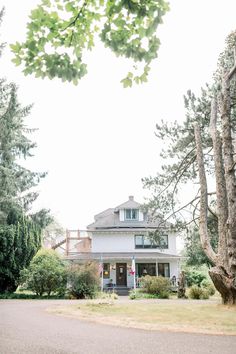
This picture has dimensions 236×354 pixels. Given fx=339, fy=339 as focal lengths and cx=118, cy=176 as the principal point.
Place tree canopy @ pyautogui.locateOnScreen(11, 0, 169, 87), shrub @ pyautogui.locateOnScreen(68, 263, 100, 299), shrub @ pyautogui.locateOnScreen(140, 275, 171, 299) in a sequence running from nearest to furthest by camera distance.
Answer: tree canopy @ pyautogui.locateOnScreen(11, 0, 169, 87), shrub @ pyautogui.locateOnScreen(68, 263, 100, 299), shrub @ pyautogui.locateOnScreen(140, 275, 171, 299)

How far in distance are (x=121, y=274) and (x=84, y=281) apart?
1280 centimetres

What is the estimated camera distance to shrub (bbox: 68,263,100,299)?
22.0 m

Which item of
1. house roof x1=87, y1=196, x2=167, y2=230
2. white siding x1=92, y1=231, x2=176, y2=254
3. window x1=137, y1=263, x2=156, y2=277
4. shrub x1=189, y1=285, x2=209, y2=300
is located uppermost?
house roof x1=87, y1=196, x2=167, y2=230

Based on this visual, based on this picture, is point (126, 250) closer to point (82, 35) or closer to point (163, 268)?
point (163, 268)

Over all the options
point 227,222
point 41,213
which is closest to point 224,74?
point 227,222

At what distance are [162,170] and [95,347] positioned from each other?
14979 mm

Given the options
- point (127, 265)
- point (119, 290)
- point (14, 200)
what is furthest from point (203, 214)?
point (127, 265)

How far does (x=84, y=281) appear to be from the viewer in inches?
874

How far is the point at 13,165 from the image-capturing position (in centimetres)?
2988

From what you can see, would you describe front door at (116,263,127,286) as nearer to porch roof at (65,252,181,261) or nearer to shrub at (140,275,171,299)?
porch roof at (65,252,181,261)

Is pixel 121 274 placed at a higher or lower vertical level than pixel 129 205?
lower

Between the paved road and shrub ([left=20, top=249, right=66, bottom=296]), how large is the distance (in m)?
14.3

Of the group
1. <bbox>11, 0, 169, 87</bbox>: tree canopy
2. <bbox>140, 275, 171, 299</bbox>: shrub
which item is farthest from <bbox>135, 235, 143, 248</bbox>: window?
<bbox>11, 0, 169, 87</bbox>: tree canopy

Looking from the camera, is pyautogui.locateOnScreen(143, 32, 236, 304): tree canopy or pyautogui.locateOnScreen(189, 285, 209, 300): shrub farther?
pyautogui.locateOnScreen(189, 285, 209, 300): shrub
